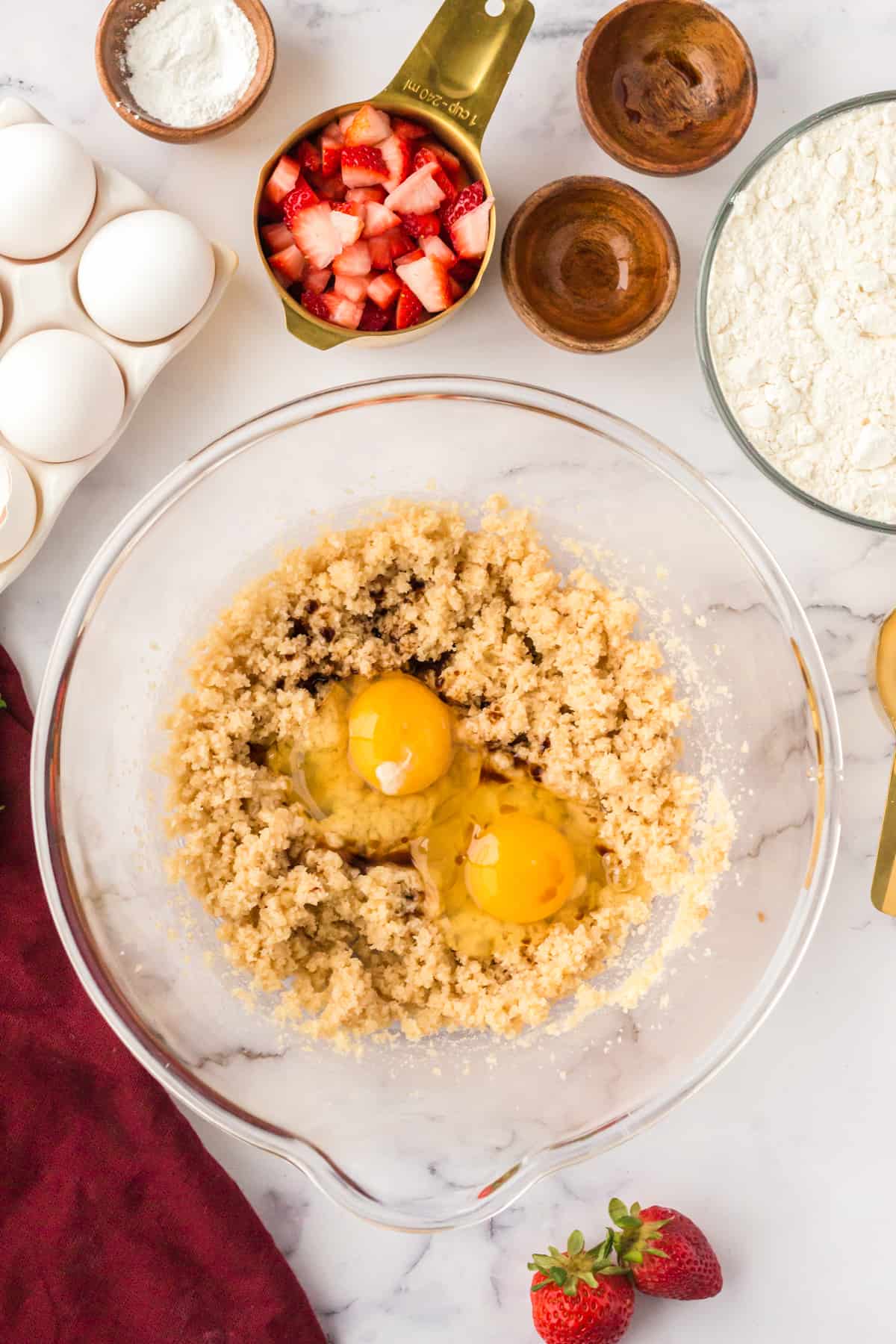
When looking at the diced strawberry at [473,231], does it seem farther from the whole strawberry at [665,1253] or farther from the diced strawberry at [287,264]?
the whole strawberry at [665,1253]

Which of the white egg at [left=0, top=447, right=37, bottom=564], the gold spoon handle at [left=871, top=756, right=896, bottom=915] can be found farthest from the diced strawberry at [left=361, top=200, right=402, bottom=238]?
the gold spoon handle at [left=871, top=756, right=896, bottom=915]

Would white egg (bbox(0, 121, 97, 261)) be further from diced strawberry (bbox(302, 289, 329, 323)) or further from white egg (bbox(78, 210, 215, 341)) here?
diced strawberry (bbox(302, 289, 329, 323))

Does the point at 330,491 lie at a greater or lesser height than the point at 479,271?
lesser

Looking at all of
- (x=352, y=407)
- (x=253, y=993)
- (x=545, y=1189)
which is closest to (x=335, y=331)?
Result: (x=352, y=407)

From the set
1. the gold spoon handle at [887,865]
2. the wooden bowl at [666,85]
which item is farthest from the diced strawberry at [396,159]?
the gold spoon handle at [887,865]

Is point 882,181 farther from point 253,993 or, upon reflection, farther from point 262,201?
point 253,993

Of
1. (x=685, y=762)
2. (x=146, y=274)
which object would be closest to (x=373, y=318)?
(x=146, y=274)

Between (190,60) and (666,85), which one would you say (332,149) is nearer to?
(190,60)
